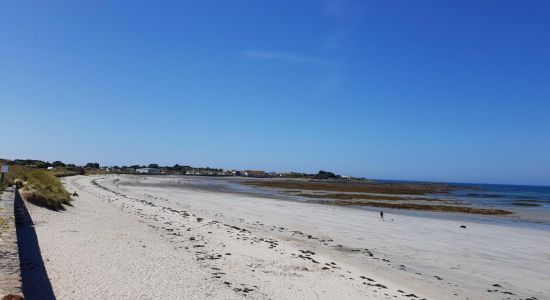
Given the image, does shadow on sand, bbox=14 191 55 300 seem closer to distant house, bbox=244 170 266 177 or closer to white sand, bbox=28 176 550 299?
white sand, bbox=28 176 550 299

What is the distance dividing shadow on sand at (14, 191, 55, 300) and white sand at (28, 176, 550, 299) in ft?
0.59

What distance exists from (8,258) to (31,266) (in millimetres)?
1545

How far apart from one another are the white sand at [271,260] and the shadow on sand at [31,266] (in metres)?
0.18

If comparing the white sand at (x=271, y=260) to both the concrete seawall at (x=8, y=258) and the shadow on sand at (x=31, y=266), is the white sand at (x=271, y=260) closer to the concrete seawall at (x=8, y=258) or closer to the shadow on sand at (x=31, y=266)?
the shadow on sand at (x=31, y=266)

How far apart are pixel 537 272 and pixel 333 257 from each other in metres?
6.08

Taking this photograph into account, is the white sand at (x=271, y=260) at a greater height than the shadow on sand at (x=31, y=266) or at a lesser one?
lesser

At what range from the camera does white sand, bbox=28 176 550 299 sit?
8.85 m

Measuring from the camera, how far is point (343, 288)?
378 inches

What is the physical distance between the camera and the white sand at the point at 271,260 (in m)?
8.85

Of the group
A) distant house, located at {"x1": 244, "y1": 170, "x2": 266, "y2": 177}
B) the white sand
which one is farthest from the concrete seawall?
distant house, located at {"x1": 244, "y1": 170, "x2": 266, "y2": 177}

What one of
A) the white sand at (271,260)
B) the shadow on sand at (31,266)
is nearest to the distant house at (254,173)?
the white sand at (271,260)

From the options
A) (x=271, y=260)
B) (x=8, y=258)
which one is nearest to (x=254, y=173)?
(x=271, y=260)

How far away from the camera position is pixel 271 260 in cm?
1208

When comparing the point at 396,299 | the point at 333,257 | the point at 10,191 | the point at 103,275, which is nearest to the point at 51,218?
the point at 10,191
